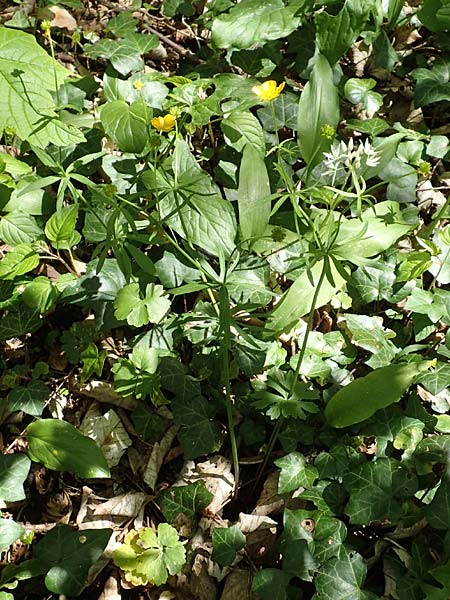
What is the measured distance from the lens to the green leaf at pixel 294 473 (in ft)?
6.73

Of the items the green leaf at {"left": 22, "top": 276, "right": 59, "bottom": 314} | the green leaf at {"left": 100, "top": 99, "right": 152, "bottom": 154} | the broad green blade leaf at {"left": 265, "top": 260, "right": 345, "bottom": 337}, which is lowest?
the broad green blade leaf at {"left": 265, "top": 260, "right": 345, "bottom": 337}

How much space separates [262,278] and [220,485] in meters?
0.77

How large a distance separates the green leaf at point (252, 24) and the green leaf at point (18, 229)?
3.71ft

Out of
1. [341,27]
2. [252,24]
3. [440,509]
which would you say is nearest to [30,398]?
[440,509]

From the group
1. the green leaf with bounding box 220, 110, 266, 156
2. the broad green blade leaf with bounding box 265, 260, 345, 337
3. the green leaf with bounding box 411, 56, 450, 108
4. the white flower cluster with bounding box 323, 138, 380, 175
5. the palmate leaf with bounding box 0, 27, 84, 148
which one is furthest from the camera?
the green leaf with bounding box 411, 56, 450, 108

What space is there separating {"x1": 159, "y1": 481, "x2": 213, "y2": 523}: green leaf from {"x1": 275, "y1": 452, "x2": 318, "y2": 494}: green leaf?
260 millimetres

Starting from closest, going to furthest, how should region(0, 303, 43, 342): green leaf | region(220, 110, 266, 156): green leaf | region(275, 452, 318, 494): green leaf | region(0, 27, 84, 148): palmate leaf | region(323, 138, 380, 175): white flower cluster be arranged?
region(323, 138, 380, 175): white flower cluster, region(275, 452, 318, 494): green leaf, region(0, 303, 43, 342): green leaf, region(0, 27, 84, 148): palmate leaf, region(220, 110, 266, 156): green leaf

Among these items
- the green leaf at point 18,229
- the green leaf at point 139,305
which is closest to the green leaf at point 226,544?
the green leaf at point 139,305

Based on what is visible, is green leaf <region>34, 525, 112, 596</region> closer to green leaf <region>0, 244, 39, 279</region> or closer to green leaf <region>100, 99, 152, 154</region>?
green leaf <region>0, 244, 39, 279</region>

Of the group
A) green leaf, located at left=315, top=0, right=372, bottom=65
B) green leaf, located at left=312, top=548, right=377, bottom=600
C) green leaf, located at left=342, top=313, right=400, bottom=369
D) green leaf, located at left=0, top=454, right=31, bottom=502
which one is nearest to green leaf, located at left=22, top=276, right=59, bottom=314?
green leaf, located at left=0, top=454, right=31, bottom=502

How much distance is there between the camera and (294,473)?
2.07 metres

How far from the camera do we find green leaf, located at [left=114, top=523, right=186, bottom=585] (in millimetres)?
1983

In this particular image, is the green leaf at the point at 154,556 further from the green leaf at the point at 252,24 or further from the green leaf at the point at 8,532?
the green leaf at the point at 252,24

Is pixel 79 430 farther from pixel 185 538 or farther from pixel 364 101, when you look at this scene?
pixel 364 101
